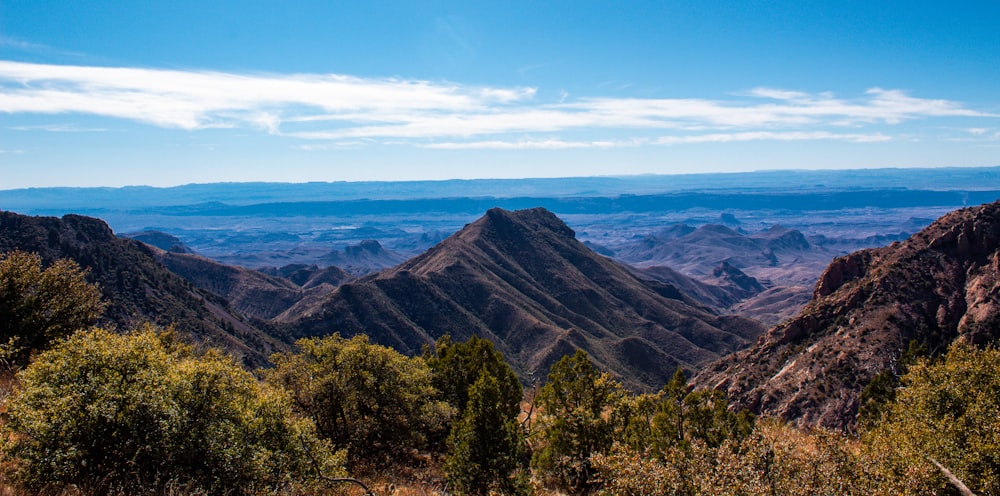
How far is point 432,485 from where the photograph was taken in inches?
1015

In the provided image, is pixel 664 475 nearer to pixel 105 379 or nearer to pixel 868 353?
pixel 105 379

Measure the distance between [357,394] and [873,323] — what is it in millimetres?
57352

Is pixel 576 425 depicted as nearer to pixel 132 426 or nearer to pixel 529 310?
pixel 132 426

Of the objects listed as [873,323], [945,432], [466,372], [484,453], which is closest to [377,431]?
[484,453]

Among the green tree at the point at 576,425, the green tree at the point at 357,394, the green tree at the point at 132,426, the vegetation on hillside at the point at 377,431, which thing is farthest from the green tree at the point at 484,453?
the green tree at the point at 132,426

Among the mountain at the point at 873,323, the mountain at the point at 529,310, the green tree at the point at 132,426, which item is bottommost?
the mountain at the point at 529,310

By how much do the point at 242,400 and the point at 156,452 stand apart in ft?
9.96

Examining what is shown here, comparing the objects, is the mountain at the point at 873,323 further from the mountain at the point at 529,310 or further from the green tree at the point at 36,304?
the green tree at the point at 36,304

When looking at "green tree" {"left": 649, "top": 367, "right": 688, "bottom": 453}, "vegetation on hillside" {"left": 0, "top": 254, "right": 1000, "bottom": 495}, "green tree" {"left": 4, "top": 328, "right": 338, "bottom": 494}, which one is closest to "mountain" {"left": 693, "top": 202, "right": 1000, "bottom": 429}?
"vegetation on hillside" {"left": 0, "top": 254, "right": 1000, "bottom": 495}

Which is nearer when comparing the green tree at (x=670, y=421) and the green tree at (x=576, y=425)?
the green tree at (x=670, y=421)

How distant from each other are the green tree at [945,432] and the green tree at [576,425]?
10865 mm

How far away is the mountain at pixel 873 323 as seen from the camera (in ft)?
175

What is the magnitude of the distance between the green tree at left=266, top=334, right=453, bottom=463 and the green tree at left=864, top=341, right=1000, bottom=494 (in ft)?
63.0

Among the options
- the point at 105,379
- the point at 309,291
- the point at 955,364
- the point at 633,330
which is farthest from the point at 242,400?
the point at 309,291
